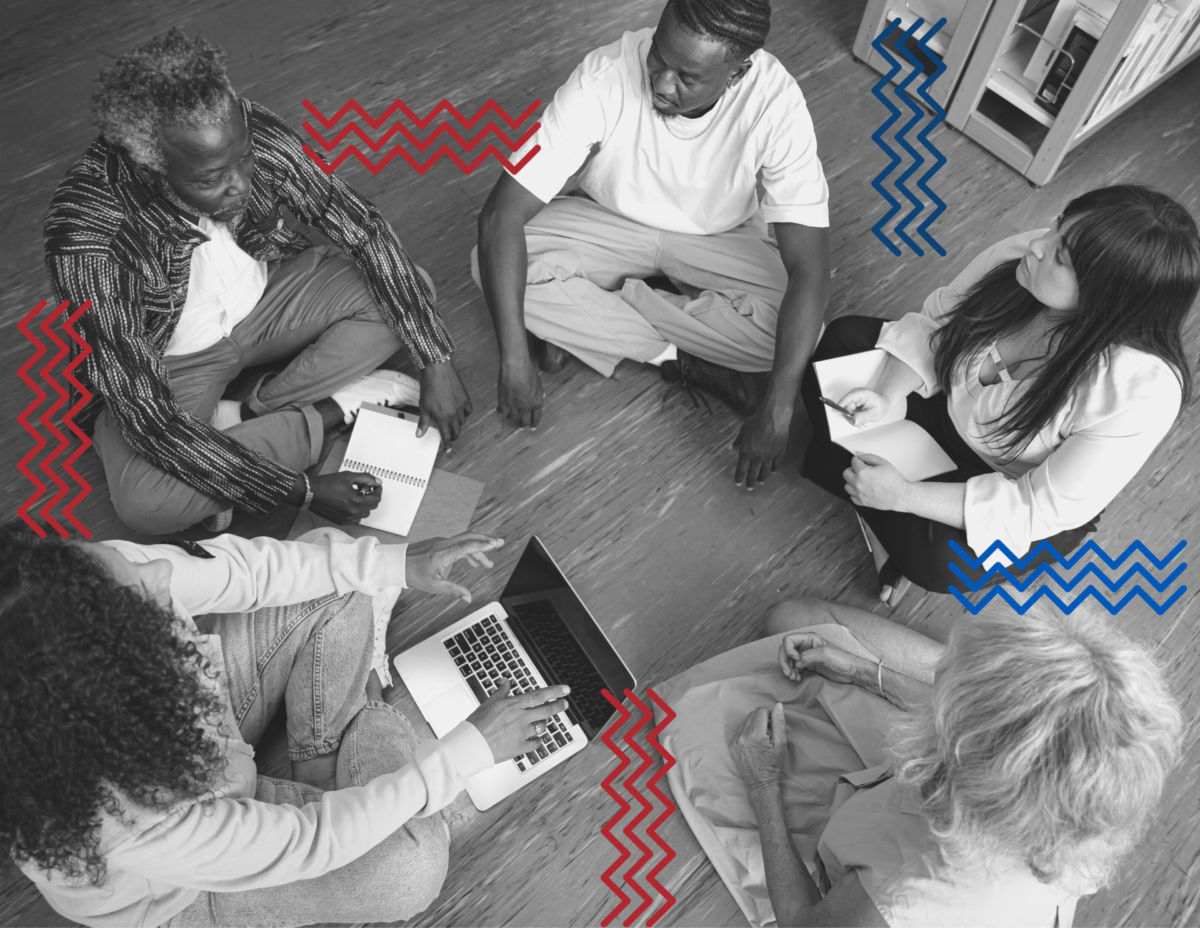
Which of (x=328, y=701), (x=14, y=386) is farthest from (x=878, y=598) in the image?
(x=14, y=386)

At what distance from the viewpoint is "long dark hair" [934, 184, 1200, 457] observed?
1.39 m

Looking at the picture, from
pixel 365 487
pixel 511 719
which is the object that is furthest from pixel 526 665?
pixel 365 487

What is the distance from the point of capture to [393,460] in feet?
6.23

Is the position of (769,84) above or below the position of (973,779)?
above

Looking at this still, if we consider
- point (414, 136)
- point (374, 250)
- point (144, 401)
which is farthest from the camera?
point (414, 136)

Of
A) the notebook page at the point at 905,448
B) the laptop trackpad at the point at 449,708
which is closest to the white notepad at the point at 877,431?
the notebook page at the point at 905,448

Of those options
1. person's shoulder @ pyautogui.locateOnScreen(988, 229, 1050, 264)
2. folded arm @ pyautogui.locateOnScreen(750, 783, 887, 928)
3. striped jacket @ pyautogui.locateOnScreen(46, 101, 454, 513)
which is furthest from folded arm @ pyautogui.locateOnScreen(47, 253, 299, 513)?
person's shoulder @ pyautogui.locateOnScreen(988, 229, 1050, 264)

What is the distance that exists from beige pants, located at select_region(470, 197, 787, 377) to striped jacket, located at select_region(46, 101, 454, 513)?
279mm

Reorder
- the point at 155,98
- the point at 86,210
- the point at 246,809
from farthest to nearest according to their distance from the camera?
the point at 86,210 → the point at 155,98 → the point at 246,809

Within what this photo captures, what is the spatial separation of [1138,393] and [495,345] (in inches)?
50.9

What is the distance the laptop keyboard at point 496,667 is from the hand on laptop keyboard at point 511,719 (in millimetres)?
232

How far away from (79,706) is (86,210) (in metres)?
0.91

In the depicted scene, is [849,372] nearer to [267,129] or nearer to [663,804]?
[663,804]

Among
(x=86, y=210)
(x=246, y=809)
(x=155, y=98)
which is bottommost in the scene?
(x=246, y=809)
